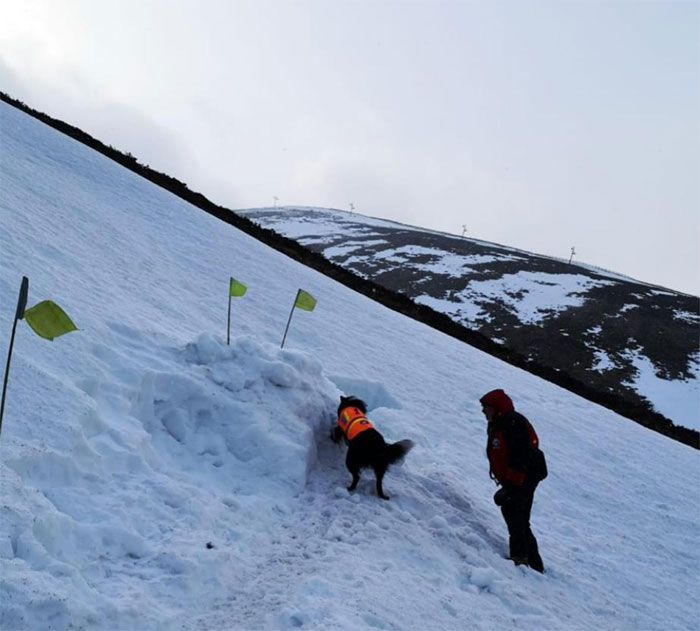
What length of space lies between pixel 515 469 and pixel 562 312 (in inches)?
2015

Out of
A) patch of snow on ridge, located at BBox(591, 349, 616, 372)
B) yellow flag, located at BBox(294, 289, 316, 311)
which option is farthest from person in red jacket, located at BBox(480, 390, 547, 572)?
patch of snow on ridge, located at BBox(591, 349, 616, 372)

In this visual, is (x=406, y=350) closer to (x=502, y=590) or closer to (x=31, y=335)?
(x=502, y=590)

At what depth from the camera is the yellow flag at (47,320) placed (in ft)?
12.7

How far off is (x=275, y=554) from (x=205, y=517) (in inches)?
27.4

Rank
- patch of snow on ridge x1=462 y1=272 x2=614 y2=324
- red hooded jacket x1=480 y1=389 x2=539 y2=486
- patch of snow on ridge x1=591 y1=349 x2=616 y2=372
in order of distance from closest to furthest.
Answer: red hooded jacket x1=480 y1=389 x2=539 y2=486 → patch of snow on ridge x1=591 y1=349 x2=616 y2=372 → patch of snow on ridge x1=462 y1=272 x2=614 y2=324

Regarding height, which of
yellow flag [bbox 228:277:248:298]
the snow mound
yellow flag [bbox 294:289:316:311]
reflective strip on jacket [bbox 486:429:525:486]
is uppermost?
yellow flag [bbox 294:289:316:311]

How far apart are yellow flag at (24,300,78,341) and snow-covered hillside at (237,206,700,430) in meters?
17.3

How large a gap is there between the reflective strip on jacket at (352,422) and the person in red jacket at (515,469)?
1.42m

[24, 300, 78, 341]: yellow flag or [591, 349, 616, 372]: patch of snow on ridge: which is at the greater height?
[591, 349, 616, 372]: patch of snow on ridge

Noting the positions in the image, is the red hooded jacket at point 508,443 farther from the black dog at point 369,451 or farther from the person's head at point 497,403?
the black dog at point 369,451

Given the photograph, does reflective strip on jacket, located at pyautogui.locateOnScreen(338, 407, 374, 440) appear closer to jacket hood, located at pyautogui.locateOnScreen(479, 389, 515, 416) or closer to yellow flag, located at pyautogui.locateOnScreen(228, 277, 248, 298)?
jacket hood, located at pyautogui.locateOnScreen(479, 389, 515, 416)

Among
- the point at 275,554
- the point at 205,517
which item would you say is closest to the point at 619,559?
the point at 275,554

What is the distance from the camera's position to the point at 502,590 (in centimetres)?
512

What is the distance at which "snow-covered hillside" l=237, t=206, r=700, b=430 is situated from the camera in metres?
38.6
